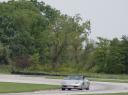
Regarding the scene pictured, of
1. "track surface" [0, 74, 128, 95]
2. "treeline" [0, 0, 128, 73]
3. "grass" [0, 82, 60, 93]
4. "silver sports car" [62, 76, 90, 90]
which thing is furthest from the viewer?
"treeline" [0, 0, 128, 73]

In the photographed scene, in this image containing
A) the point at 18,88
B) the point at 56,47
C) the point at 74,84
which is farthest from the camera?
the point at 56,47

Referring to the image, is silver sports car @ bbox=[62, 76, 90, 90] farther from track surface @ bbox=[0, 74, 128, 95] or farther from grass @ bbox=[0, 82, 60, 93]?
grass @ bbox=[0, 82, 60, 93]

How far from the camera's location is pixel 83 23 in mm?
120375

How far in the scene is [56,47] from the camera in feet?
383

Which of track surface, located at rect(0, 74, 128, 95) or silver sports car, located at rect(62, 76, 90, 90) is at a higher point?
silver sports car, located at rect(62, 76, 90, 90)

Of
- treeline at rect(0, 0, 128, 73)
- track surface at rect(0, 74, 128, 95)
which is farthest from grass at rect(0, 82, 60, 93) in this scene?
treeline at rect(0, 0, 128, 73)

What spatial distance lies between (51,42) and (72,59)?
799cm

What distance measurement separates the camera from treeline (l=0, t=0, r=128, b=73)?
109 metres

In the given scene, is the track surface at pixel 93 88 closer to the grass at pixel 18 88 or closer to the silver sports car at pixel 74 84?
the silver sports car at pixel 74 84

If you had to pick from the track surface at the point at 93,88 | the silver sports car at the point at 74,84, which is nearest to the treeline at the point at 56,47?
the track surface at the point at 93,88

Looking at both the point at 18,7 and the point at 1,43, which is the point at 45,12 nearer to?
the point at 18,7

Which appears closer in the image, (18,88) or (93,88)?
(18,88)

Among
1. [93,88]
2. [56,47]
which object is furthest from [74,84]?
[56,47]

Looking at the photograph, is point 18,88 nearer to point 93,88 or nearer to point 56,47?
point 93,88
